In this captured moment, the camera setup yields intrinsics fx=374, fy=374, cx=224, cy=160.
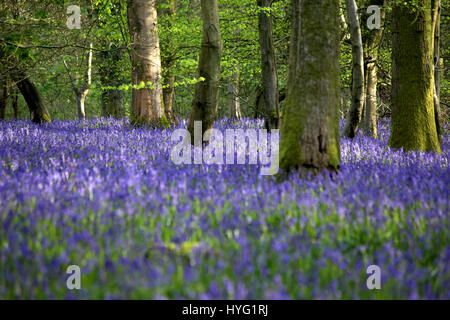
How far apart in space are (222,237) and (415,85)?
6.38m

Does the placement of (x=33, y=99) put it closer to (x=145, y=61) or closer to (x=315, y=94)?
(x=145, y=61)

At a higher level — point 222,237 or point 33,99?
point 33,99

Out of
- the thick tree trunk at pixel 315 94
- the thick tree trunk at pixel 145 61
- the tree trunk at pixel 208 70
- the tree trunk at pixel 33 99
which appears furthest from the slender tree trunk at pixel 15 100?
the thick tree trunk at pixel 315 94

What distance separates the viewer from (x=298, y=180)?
4.23m

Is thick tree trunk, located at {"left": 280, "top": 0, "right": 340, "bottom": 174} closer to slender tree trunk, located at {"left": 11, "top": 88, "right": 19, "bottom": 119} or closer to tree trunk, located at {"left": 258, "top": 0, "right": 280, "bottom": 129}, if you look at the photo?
tree trunk, located at {"left": 258, "top": 0, "right": 280, "bottom": 129}

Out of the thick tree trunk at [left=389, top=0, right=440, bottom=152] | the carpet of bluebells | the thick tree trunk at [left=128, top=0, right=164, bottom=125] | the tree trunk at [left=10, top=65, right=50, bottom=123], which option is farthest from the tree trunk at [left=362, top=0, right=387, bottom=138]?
the tree trunk at [left=10, top=65, right=50, bottom=123]

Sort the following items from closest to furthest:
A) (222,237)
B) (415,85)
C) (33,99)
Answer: (222,237) → (415,85) → (33,99)

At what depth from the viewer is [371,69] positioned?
10.8 m

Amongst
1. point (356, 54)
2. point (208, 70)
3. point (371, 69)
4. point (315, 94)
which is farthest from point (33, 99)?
point (371, 69)

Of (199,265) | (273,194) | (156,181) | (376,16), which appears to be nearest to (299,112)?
(273,194)

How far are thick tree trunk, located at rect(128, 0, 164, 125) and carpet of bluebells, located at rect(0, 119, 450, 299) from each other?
5886mm

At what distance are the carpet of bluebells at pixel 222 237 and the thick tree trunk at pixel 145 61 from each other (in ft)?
19.3

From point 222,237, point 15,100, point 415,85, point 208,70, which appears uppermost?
point 15,100
